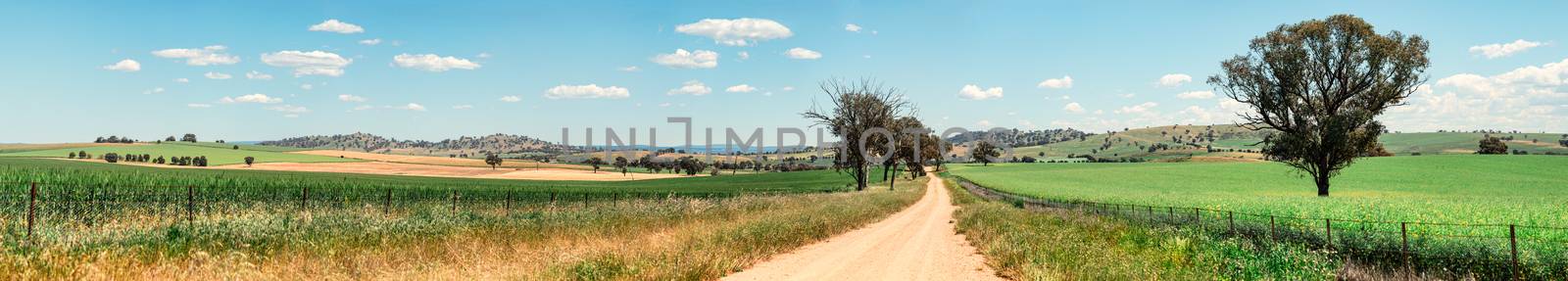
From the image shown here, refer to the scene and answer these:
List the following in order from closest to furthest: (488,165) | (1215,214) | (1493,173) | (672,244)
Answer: (672,244)
(1215,214)
(1493,173)
(488,165)

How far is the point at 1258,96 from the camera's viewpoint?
41875mm

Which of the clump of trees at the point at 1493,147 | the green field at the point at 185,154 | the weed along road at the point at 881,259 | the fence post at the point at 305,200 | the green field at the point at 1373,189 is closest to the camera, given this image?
the weed along road at the point at 881,259

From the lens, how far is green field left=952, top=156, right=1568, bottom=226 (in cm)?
2148

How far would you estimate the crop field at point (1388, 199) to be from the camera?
1391 cm

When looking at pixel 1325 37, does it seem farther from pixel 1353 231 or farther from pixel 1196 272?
pixel 1196 272

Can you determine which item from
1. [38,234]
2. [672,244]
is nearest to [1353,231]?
[672,244]

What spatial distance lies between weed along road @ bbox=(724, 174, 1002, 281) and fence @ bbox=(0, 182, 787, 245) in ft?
34.8

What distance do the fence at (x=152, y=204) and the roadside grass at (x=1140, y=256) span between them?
575 inches

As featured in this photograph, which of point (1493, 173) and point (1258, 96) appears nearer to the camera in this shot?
point (1258, 96)

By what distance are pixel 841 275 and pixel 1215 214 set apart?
18441 mm

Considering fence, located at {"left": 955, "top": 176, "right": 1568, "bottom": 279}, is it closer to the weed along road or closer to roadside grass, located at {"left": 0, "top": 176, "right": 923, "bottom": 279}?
the weed along road

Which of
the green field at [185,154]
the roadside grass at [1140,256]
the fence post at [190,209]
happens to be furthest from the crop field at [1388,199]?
the green field at [185,154]

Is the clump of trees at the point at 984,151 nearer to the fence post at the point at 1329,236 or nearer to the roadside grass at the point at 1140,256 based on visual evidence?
the roadside grass at the point at 1140,256

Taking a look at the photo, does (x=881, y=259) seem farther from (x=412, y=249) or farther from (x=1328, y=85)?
(x=1328, y=85)
